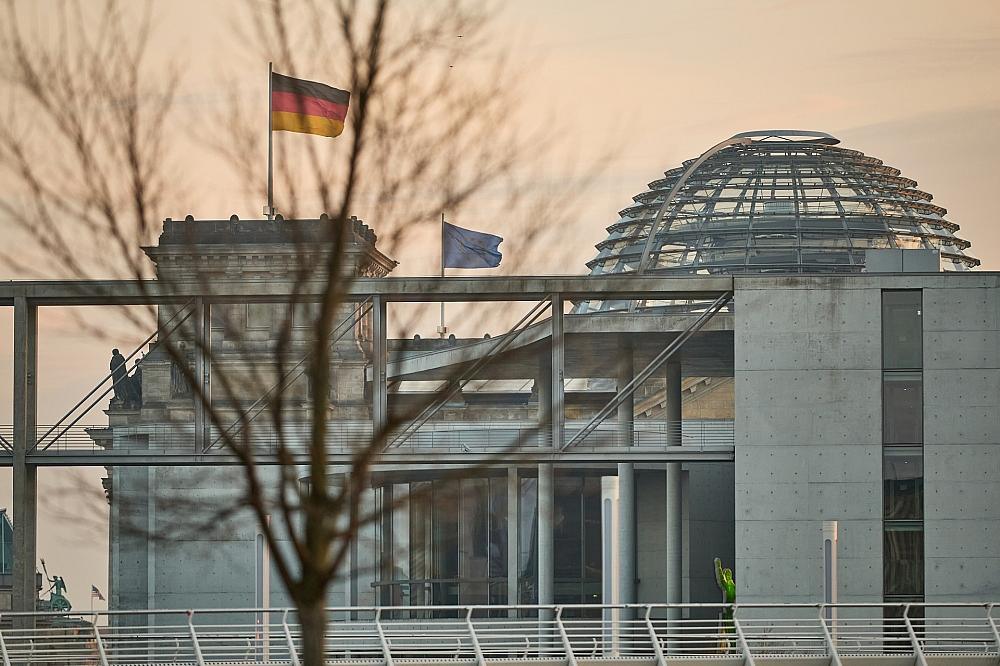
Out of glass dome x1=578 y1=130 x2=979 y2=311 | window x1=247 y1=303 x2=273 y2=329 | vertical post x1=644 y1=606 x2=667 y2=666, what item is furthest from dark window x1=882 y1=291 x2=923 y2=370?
window x1=247 y1=303 x2=273 y2=329

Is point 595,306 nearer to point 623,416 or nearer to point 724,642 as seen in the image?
point 623,416

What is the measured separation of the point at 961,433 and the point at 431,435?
2180cm

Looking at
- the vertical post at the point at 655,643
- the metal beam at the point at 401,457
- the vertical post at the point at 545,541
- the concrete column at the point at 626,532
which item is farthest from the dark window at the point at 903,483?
the concrete column at the point at 626,532

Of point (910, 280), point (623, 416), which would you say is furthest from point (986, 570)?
point (623, 416)

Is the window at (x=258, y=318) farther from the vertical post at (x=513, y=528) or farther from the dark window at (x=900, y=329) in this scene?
the dark window at (x=900, y=329)

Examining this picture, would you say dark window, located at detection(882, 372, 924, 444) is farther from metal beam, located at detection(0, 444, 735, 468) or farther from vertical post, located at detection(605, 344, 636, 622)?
vertical post, located at detection(605, 344, 636, 622)

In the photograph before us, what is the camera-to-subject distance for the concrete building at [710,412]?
31375mm

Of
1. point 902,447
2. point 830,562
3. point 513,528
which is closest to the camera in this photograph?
point 830,562

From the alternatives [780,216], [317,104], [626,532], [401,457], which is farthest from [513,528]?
[317,104]

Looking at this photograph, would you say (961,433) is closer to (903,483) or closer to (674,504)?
(903,483)

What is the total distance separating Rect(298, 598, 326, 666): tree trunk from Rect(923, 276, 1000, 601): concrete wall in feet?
70.2

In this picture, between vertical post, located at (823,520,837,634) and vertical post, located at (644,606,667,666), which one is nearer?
vertical post, located at (644,606,667,666)

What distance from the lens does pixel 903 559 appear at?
31.5 metres

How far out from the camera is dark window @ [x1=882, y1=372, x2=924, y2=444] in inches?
1251
